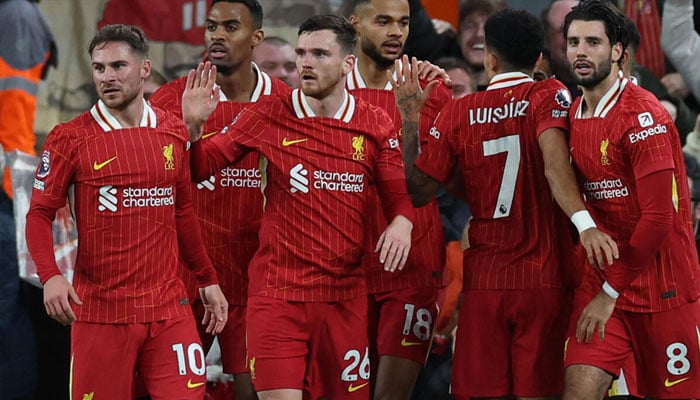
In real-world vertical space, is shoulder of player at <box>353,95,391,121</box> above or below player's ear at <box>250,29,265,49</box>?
below

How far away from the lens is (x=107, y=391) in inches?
245

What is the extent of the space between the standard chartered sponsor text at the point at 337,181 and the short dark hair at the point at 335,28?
677 millimetres

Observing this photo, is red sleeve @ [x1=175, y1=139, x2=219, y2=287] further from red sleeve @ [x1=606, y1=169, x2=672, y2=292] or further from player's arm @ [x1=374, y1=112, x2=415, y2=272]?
red sleeve @ [x1=606, y1=169, x2=672, y2=292]

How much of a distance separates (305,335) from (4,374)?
10.4ft

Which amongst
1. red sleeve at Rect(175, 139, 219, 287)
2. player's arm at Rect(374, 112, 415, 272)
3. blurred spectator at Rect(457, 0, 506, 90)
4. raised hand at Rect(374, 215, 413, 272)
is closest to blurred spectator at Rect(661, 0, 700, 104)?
blurred spectator at Rect(457, 0, 506, 90)

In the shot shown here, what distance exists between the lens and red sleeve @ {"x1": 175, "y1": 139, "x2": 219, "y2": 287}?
6.56 meters

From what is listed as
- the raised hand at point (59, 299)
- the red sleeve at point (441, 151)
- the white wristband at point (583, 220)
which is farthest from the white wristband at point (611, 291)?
the raised hand at point (59, 299)

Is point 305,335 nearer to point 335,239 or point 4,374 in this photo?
point 335,239

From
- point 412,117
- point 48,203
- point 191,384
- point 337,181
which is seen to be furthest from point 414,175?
point 48,203

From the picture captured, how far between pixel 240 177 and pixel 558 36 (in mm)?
2757

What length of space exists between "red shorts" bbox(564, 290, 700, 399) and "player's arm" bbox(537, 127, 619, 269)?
0.45m

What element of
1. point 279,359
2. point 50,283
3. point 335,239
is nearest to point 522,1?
point 335,239

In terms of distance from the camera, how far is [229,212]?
737 centimetres

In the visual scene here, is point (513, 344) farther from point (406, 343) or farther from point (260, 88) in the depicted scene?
point (260, 88)
